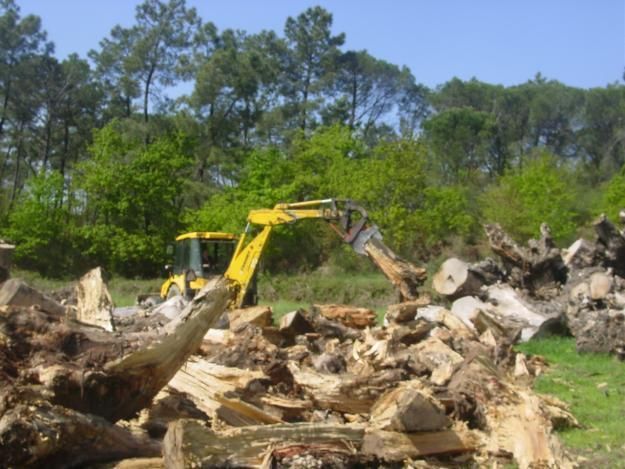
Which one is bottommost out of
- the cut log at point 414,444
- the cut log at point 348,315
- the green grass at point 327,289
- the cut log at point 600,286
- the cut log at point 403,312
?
the green grass at point 327,289

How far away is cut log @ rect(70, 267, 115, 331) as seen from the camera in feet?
27.7

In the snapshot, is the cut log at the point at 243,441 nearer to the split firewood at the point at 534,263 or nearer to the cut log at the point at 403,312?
the cut log at the point at 403,312

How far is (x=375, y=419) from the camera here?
5.97 metres

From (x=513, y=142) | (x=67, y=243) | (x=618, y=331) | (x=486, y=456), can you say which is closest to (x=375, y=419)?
(x=486, y=456)

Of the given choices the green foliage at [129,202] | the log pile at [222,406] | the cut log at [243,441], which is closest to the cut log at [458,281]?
the log pile at [222,406]

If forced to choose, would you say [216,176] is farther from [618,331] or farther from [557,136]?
[618,331]

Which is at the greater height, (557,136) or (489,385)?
(557,136)

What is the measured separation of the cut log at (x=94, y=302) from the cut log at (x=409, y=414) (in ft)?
11.6

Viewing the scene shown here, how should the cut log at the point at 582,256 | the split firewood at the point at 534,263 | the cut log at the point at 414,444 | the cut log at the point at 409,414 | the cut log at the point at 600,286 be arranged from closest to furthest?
the cut log at the point at 414,444 < the cut log at the point at 409,414 < the cut log at the point at 600,286 < the cut log at the point at 582,256 < the split firewood at the point at 534,263

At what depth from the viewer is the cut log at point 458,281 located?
49.3 feet

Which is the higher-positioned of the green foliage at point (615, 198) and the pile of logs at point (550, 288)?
the green foliage at point (615, 198)

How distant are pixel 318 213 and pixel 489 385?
7.60 meters

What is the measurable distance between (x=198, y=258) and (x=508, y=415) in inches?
→ 483

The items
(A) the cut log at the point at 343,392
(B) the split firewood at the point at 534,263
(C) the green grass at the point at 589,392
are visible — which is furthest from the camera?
(B) the split firewood at the point at 534,263
